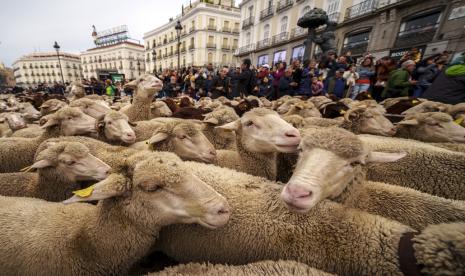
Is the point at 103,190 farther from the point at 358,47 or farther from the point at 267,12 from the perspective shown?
the point at 267,12

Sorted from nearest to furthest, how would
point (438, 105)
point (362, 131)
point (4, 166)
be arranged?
point (4, 166)
point (362, 131)
point (438, 105)

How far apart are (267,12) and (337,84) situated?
24.7 m

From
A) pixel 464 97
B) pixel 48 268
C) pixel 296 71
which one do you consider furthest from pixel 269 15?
pixel 48 268

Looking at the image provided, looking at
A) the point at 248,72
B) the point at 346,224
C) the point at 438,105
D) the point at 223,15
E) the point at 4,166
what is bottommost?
the point at 4,166

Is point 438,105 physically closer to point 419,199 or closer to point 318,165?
point 419,199

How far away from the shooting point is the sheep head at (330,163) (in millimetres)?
1322

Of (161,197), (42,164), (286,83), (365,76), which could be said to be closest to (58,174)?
(42,164)

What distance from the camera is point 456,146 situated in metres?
2.50

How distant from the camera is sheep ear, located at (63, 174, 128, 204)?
4.02 ft

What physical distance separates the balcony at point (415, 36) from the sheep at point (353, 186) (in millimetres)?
16168

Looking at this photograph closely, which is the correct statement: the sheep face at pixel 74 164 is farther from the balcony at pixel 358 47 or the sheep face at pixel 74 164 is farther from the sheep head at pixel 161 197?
the balcony at pixel 358 47

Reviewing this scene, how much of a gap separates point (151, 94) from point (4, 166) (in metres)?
2.51

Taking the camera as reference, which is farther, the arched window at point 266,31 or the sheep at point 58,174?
the arched window at point 266,31

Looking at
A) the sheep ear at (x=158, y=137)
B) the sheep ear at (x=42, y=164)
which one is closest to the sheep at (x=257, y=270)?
the sheep ear at (x=158, y=137)
